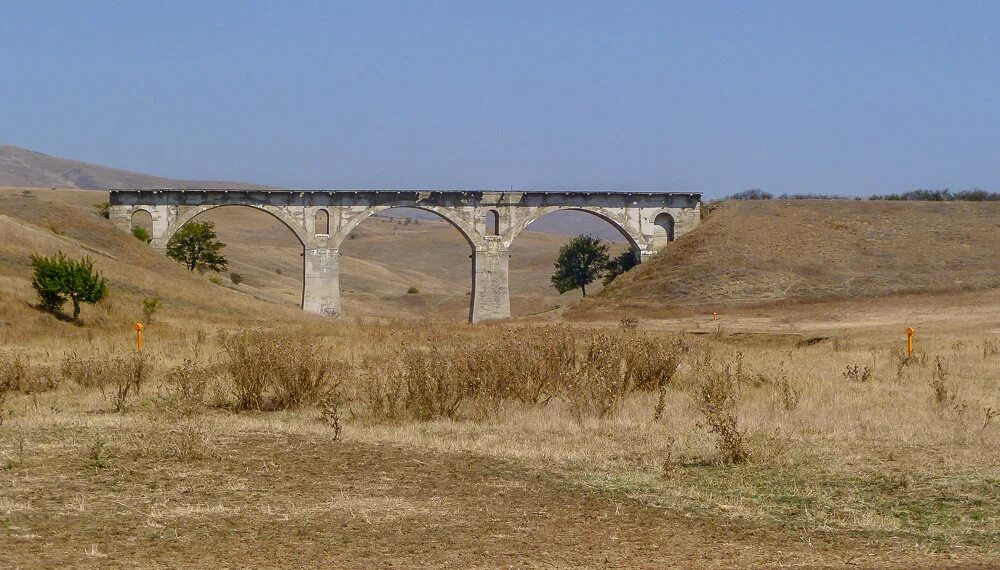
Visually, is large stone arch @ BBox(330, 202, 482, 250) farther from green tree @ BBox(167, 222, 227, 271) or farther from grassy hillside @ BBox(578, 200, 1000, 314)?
green tree @ BBox(167, 222, 227, 271)

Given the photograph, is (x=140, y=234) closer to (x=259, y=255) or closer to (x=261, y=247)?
(x=259, y=255)

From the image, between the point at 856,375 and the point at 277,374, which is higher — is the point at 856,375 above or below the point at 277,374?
below

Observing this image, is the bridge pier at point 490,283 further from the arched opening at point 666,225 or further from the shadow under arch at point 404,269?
the arched opening at point 666,225

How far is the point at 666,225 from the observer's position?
59.7 meters

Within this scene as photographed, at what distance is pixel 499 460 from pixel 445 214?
154 ft

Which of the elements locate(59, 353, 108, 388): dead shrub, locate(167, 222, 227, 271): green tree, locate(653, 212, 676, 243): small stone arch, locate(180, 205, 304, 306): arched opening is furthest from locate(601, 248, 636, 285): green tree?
locate(59, 353, 108, 388): dead shrub

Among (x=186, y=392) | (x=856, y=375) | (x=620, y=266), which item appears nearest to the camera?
(x=186, y=392)

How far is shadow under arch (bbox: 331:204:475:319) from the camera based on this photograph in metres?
75.7

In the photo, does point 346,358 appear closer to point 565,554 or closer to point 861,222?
point 565,554

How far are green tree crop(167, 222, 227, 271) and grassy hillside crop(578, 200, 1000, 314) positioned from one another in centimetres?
2234

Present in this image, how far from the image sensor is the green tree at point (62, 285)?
93.1 feet

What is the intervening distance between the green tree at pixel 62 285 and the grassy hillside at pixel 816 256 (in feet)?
89.7

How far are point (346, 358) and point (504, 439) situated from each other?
8291mm

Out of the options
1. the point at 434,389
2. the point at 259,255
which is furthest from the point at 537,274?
the point at 434,389
